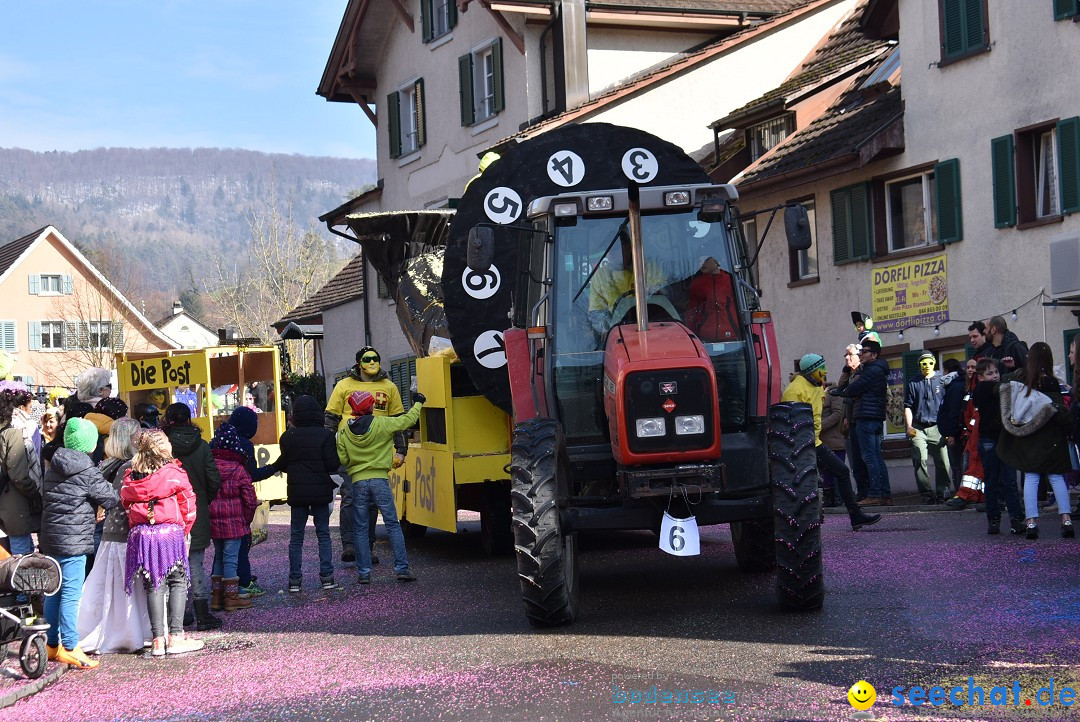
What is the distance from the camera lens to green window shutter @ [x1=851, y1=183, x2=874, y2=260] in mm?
22453

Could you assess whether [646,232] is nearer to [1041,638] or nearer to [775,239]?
[1041,638]

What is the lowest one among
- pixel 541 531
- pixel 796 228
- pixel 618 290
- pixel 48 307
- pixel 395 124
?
pixel 541 531

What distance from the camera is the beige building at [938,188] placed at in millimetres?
18922

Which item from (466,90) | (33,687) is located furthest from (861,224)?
(33,687)

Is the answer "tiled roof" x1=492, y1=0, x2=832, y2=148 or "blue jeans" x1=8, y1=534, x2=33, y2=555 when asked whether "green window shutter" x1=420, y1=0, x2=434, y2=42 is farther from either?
"blue jeans" x1=8, y1=534, x2=33, y2=555

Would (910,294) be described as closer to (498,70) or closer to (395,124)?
(498,70)

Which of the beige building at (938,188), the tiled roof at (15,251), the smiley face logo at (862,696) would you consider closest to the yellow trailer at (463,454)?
the smiley face logo at (862,696)

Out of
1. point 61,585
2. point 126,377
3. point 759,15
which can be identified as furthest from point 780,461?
point 759,15

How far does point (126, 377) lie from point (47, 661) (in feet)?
44.7

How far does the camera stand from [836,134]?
914 inches

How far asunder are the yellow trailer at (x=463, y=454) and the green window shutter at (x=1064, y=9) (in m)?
9.98

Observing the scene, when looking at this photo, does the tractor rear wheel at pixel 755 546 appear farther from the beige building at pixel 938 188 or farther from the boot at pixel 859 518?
the beige building at pixel 938 188

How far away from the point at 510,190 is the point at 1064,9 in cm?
934

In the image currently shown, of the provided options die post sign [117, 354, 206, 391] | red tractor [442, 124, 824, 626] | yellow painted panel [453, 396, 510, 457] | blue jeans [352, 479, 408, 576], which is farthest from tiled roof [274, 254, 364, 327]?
red tractor [442, 124, 824, 626]
